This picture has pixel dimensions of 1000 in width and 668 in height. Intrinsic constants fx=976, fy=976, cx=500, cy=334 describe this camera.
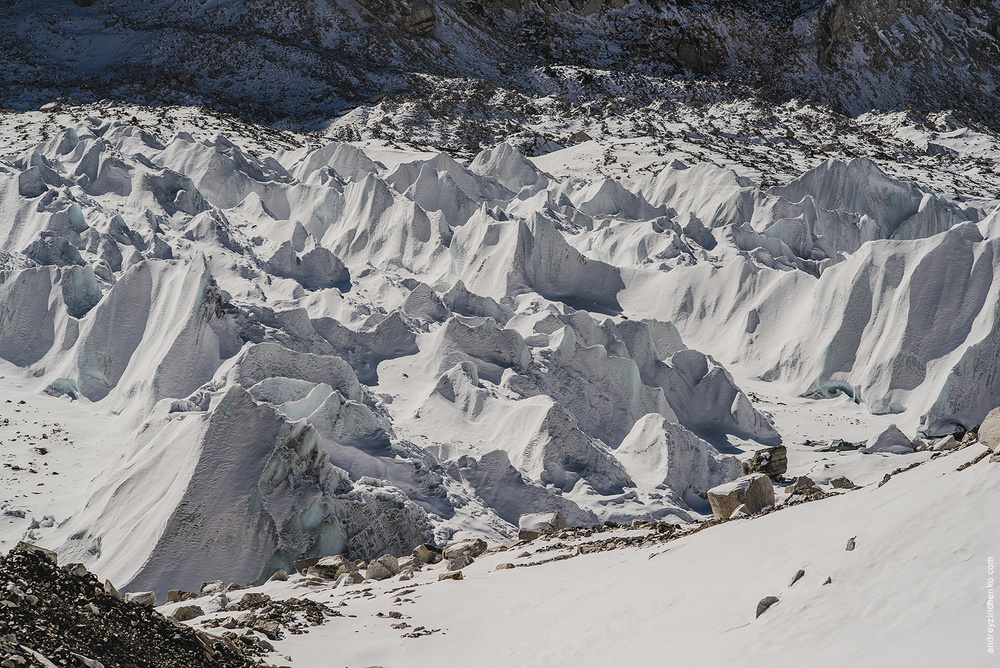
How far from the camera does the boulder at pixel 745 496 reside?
11828mm

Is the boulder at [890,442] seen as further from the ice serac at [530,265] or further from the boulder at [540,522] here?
the ice serac at [530,265]

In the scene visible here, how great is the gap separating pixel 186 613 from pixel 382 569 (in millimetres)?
3075

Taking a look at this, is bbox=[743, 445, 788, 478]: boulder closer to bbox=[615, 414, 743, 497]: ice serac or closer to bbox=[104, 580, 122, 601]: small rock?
bbox=[615, 414, 743, 497]: ice serac

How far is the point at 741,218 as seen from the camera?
118 ft

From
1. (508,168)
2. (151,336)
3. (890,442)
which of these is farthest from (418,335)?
(508,168)

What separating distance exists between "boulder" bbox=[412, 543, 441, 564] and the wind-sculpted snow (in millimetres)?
737

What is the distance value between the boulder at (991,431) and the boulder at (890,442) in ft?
44.0

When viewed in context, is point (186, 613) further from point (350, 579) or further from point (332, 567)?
point (332, 567)

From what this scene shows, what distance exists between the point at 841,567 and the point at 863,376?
19725 mm

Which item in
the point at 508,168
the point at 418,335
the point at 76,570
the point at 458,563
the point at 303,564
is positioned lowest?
the point at 418,335

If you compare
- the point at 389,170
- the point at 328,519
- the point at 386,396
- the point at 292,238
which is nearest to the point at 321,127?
the point at 389,170

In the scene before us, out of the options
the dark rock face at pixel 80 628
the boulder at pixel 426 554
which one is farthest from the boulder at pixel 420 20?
the dark rock face at pixel 80 628

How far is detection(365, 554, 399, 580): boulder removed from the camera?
12102 millimetres

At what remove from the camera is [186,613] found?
31.3 ft
